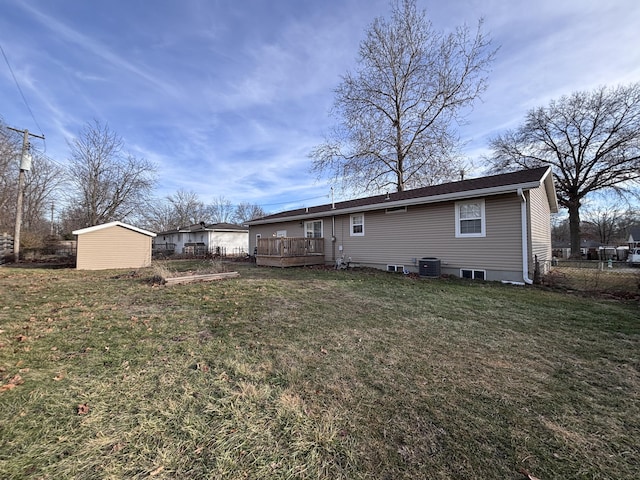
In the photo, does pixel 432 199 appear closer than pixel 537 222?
Yes

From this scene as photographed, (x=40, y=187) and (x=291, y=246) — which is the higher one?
(x=40, y=187)

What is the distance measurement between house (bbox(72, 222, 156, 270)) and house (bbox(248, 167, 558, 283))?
21.8 ft

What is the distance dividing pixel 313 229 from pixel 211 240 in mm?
16257

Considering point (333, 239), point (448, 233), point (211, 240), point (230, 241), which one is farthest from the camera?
point (230, 241)

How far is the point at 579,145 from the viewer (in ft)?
69.5

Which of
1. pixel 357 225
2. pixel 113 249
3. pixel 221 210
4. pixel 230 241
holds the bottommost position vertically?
pixel 113 249

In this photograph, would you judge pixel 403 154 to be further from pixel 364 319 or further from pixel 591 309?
pixel 364 319

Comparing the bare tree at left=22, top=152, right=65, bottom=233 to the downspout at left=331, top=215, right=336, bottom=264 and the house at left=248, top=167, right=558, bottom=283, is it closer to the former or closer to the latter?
the house at left=248, top=167, right=558, bottom=283

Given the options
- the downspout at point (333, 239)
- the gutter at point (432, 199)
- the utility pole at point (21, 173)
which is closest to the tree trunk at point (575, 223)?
the gutter at point (432, 199)

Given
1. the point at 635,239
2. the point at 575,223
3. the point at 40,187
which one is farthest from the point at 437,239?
the point at 635,239

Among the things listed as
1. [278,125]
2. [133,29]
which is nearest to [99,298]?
[133,29]

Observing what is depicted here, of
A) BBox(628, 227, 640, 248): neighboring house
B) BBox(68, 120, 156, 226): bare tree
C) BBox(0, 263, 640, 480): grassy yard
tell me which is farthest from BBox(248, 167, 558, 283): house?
BBox(628, 227, 640, 248): neighboring house

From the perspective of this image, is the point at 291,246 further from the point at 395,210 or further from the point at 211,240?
the point at 211,240

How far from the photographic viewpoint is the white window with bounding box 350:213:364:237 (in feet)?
40.7
